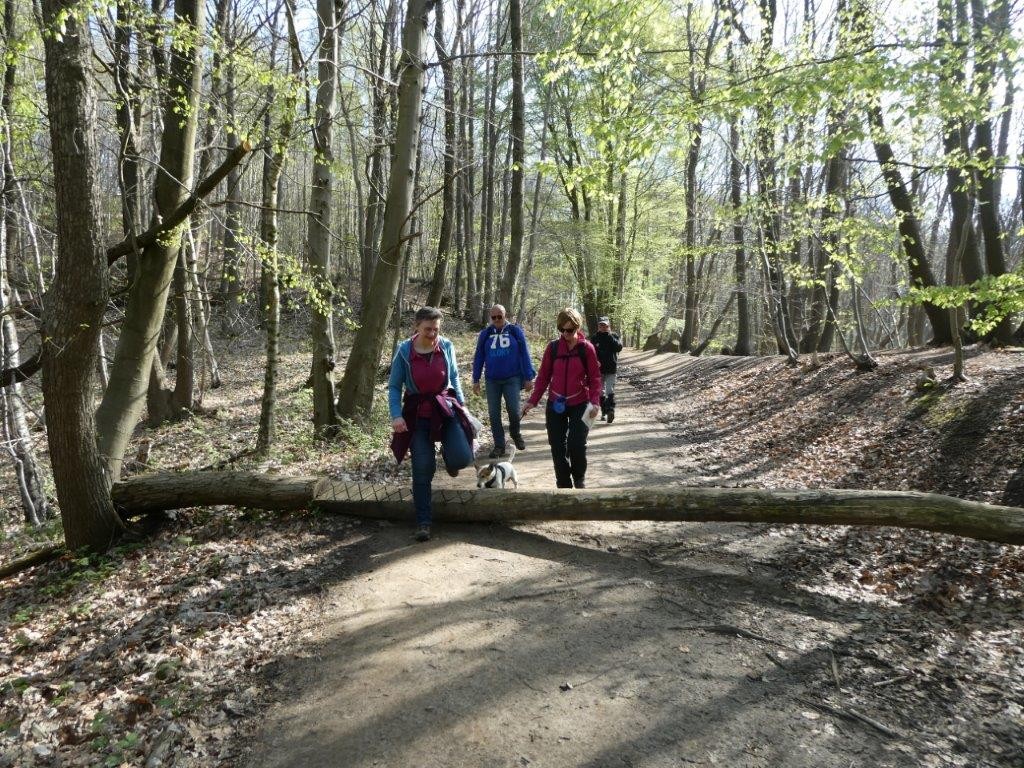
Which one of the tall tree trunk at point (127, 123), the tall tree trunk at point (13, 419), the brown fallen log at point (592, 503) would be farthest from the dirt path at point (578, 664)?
the tall tree trunk at point (13, 419)

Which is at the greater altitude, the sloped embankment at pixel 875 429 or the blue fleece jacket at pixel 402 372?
the blue fleece jacket at pixel 402 372

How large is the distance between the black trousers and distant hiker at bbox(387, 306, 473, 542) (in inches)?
46.6

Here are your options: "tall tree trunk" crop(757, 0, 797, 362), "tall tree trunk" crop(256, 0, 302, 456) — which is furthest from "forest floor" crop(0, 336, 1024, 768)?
"tall tree trunk" crop(757, 0, 797, 362)

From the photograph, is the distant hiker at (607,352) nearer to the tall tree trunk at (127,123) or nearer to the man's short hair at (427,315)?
the man's short hair at (427,315)

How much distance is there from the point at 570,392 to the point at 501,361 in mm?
1978

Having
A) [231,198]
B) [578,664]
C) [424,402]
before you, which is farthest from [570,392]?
[231,198]

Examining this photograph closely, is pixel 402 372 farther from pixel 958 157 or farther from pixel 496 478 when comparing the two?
pixel 958 157

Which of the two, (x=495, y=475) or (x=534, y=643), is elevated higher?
(x=495, y=475)

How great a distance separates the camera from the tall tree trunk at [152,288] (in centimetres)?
629

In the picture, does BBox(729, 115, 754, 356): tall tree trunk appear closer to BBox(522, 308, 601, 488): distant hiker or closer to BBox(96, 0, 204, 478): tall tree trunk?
BBox(522, 308, 601, 488): distant hiker

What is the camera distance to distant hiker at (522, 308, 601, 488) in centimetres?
598

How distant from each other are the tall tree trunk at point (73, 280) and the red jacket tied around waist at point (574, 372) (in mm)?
4118

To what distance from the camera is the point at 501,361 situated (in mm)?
7770

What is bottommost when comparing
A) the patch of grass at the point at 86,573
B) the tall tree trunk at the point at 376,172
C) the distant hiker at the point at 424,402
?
the patch of grass at the point at 86,573
